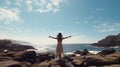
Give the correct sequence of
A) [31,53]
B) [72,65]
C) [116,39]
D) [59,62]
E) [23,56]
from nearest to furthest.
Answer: [59,62] → [72,65] → [23,56] → [31,53] → [116,39]

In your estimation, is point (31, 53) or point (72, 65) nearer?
point (72, 65)

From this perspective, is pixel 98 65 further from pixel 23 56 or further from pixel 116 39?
pixel 116 39

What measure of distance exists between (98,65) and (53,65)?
15.8 feet

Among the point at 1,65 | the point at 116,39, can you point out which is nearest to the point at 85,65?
the point at 1,65

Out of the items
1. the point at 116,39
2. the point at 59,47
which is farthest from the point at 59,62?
the point at 116,39

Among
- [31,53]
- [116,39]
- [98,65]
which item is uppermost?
[116,39]

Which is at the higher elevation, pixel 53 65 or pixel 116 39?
pixel 116 39

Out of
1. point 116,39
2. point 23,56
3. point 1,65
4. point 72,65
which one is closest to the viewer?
point 1,65

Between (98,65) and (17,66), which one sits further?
(98,65)

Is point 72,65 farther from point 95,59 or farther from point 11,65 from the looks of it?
point 11,65

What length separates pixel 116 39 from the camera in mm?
192000

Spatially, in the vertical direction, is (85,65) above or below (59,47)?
below

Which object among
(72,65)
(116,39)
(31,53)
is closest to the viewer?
(72,65)

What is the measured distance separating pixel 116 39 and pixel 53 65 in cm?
18978
